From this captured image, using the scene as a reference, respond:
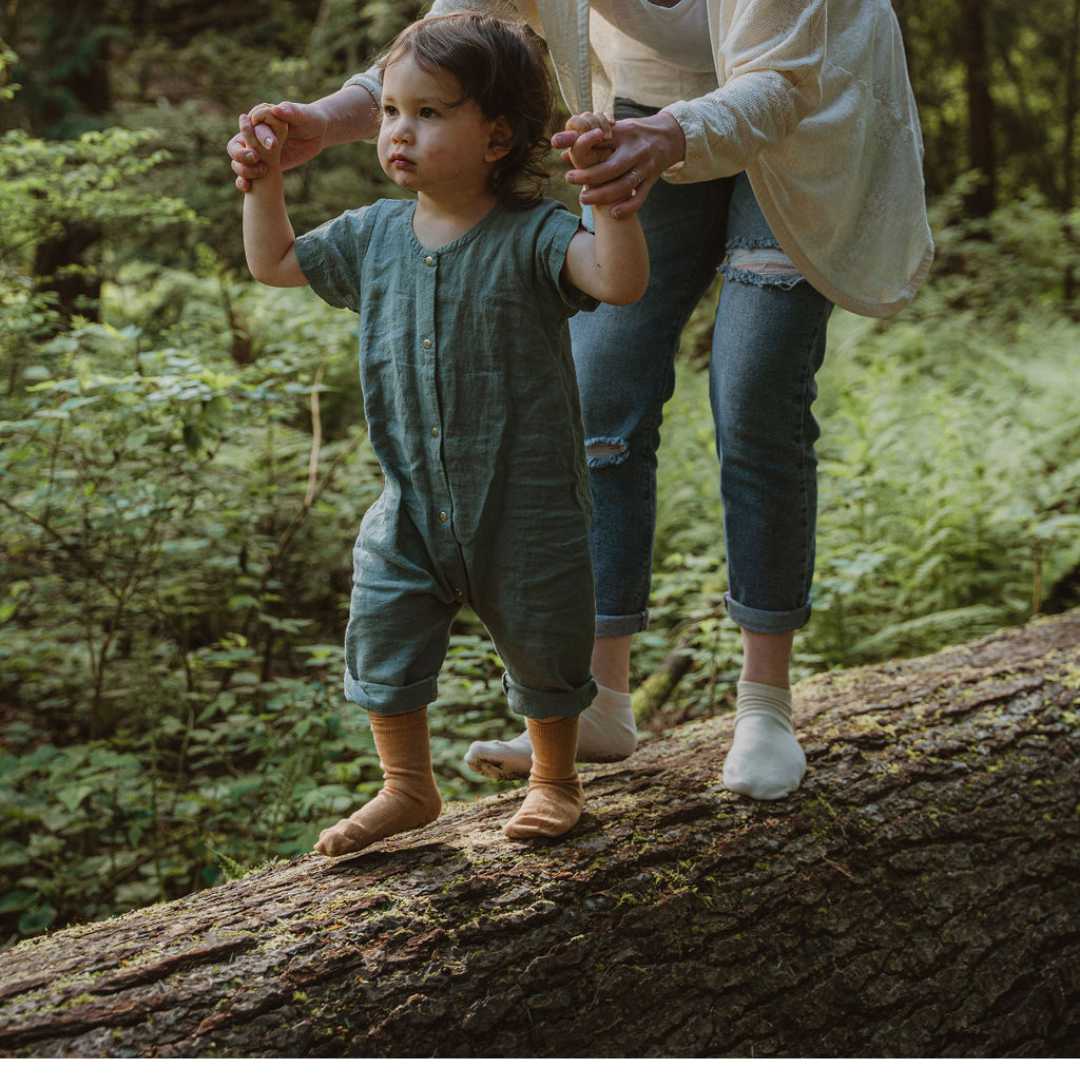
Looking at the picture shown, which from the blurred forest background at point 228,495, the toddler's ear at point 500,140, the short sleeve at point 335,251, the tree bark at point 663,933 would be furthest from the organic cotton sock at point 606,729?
the toddler's ear at point 500,140

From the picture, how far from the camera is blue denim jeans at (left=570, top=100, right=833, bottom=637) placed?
7.58 feet

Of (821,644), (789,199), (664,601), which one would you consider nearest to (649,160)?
(789,199)

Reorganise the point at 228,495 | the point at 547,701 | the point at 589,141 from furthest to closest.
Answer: the point at 228,495 < the point at 547,701 < the point at 589,141

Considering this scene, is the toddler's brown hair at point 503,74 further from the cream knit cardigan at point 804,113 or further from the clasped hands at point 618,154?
the clasped hands at point 618,154

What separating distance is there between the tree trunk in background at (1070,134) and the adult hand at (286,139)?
10977mm

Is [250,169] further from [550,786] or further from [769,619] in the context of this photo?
[769,619]

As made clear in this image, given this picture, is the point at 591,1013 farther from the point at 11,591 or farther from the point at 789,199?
the point at 11,591

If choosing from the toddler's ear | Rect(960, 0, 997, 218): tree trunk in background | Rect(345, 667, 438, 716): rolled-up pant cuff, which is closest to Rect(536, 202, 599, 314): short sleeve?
the toddler's ear

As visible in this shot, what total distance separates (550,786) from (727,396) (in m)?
0.90

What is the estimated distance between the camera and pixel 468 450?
6.40 ft

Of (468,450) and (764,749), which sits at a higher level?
(468,450)

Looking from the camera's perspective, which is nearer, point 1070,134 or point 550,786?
point 550,786

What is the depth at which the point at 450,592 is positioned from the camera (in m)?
2.07

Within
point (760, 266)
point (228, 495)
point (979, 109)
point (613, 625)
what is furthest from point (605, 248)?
point (979, 109)
